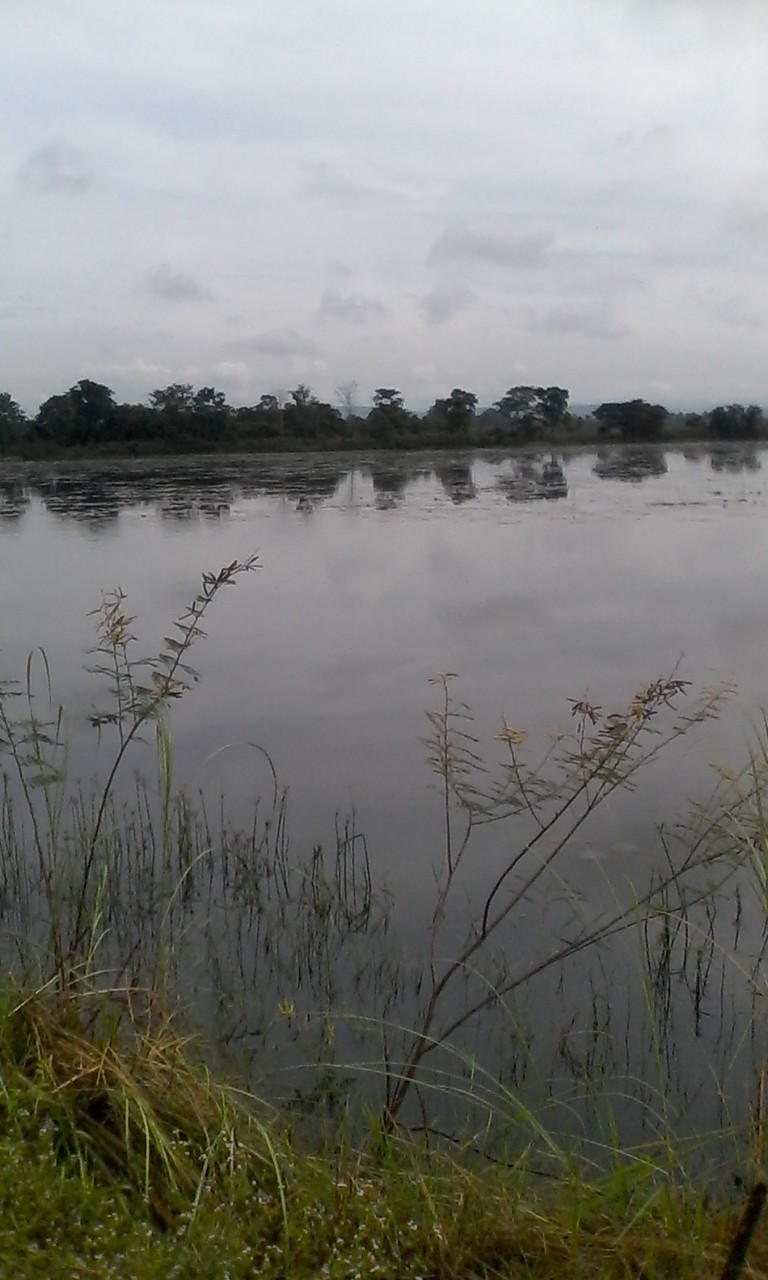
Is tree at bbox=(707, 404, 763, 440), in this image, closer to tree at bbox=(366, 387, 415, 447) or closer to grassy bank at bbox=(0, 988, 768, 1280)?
tree at bbox=(366, 387, 415, 447)

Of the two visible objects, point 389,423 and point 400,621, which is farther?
point 389,423

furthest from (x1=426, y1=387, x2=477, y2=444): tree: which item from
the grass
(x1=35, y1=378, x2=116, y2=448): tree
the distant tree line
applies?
the grass

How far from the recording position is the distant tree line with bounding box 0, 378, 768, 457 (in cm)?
2942

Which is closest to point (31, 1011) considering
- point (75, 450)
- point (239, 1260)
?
point (239, 1260)

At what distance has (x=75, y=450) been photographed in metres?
31.1

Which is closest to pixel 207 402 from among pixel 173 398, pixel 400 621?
pixel 173 398

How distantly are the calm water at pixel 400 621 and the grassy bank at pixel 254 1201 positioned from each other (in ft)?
4.63

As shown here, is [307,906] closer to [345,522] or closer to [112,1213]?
[112,1213]

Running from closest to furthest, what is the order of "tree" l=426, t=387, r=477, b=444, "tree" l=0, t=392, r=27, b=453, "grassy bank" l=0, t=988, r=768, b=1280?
"grassy bank" l=0, t=988, r=768, b=1280 → "tree" l=0, t=392, r=27, b=453 → "tree" l=426, t=387, r=477, b=444

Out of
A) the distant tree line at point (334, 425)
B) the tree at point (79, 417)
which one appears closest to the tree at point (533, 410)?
the distant tree line at point (334, 425)

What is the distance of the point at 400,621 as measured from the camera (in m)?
10.1

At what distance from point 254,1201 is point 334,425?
115 feet

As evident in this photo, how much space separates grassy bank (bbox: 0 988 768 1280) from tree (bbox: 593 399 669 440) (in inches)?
1282

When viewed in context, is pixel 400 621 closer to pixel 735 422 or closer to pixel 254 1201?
pixel 254 1201
